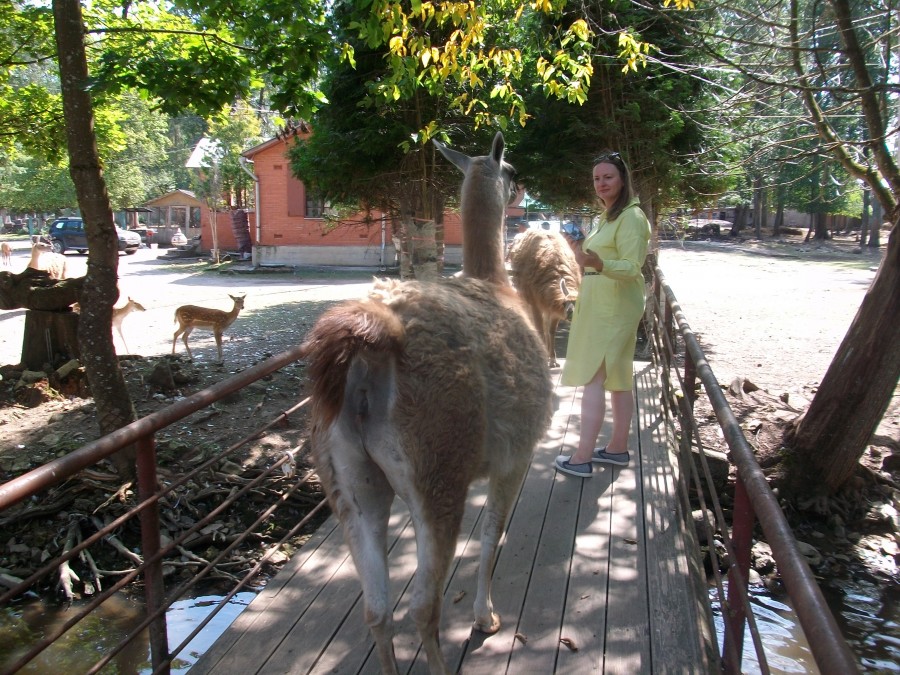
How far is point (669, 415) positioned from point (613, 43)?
20.5 ft

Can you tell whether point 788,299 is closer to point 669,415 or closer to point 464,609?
point 669,415

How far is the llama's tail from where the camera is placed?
240 cm

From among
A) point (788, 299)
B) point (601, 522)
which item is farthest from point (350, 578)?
point (788, 299)

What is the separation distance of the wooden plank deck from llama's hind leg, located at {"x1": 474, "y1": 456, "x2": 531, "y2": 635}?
0.07 metres

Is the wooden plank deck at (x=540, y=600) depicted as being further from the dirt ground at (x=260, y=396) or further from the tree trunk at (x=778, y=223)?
the tree trunk at (x=778, y=223)

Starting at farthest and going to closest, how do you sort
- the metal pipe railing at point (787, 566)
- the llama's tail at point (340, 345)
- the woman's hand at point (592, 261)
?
the woman's hand at point (592, 261), the llama's tail at point (340, 345), the metal pipe railing at point (787, 566)

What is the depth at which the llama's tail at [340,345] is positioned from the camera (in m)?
2.40

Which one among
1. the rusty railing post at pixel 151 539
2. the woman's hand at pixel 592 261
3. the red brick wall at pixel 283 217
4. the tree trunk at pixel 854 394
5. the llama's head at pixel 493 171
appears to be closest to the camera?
the rusty railing post at pixel 151 539

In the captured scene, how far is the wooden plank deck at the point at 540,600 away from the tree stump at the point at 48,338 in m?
5.76

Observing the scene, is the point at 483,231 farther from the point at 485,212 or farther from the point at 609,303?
the point at 609,303

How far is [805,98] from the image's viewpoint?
733cm

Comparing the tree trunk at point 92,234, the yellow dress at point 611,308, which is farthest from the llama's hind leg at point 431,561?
the tree trunk at point 92,234

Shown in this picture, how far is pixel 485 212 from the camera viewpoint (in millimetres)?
4285

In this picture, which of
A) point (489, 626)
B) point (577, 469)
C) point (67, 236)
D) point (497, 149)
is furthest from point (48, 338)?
point (67, 236)
